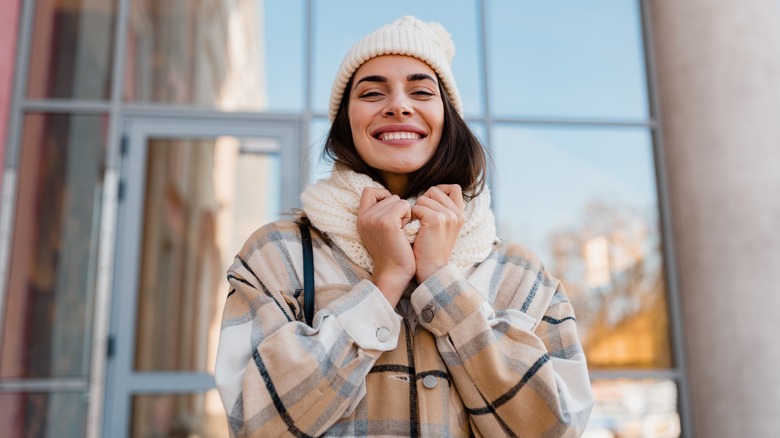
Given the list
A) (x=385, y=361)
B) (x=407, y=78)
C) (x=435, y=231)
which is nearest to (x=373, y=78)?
(x=407, y=78)

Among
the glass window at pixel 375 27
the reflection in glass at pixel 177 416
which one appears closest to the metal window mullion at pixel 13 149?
the reflection in glass at pixel 177 416

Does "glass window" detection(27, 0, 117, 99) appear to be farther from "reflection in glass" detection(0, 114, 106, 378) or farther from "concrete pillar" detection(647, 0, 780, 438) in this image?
"concrete pillar" detection(647, 0, 780, 438)

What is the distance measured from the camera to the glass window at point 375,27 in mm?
5461

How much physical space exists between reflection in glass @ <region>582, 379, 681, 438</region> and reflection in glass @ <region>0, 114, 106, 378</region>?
3.51 metres

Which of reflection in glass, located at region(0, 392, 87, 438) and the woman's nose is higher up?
the woman's nose

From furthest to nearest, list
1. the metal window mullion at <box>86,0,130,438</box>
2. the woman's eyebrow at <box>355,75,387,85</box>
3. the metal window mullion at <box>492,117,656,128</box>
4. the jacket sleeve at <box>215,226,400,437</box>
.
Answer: the metal window mullion at <box>492,117,656,128</box>
the metal window mullion at <box>86,0,130,438</box>
the woman's eyebrow at <box>355,75,387,85</box>
the jacket sleeve at <box>215,226,400,437</box>

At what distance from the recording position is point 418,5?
5.70 metres

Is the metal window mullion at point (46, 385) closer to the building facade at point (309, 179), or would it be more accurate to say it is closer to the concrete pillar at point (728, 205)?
the building facade at point (309, 179)

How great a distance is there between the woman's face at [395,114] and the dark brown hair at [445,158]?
25 millimetres

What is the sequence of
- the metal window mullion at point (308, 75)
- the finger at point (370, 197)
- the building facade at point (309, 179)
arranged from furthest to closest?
the metal window mullion at point (308, 75) → the building facade at point (309, 179) → the finger at point (370, 197)

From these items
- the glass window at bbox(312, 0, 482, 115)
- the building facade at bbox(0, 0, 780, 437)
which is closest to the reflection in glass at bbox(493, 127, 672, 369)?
the building facade at bbox(0, 0, 780, 437)

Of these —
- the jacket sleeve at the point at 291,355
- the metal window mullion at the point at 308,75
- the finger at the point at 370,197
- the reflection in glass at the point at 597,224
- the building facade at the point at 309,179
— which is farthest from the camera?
the reflection in glass at the point at 597,224

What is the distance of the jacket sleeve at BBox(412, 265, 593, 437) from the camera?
4.58ft

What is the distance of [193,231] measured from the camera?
497 cm
